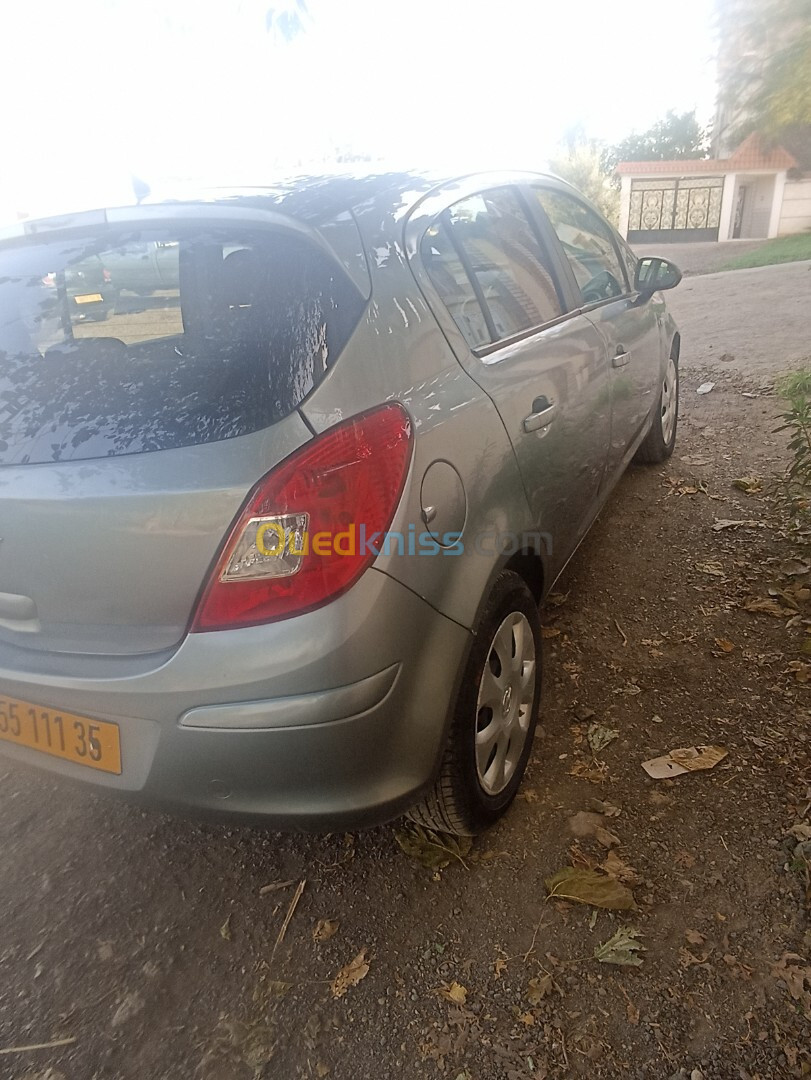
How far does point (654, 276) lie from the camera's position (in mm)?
3752

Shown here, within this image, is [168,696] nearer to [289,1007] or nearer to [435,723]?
[435,723]

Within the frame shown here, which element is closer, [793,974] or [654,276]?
[793,974]

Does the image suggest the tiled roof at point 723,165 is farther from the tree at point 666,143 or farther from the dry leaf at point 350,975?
the dry leaf at point 350,975

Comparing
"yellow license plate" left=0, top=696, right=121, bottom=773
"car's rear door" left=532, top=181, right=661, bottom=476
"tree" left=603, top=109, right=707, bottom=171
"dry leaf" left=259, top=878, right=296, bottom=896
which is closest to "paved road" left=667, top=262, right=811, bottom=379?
"car's rear door" left=532, top=181, right=661, bottom=476

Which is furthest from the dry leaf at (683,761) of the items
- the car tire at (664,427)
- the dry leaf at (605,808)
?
the car tire at (664,427)

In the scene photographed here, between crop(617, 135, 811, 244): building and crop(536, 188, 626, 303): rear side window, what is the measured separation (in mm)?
22930

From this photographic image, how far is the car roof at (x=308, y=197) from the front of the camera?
5.64 feet

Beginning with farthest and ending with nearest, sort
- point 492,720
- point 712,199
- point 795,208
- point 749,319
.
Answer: point 712,199
point 795,208
point 749,319
point 492,720

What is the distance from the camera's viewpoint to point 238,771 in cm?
150

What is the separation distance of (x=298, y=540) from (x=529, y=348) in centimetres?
119

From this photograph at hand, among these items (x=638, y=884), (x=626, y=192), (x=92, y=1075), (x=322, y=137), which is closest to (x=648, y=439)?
(x=638, y=884)

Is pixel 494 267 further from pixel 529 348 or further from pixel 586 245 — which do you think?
pixel 586 245

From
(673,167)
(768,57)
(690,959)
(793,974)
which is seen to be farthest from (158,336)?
(673,167)

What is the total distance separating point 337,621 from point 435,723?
39 cm
